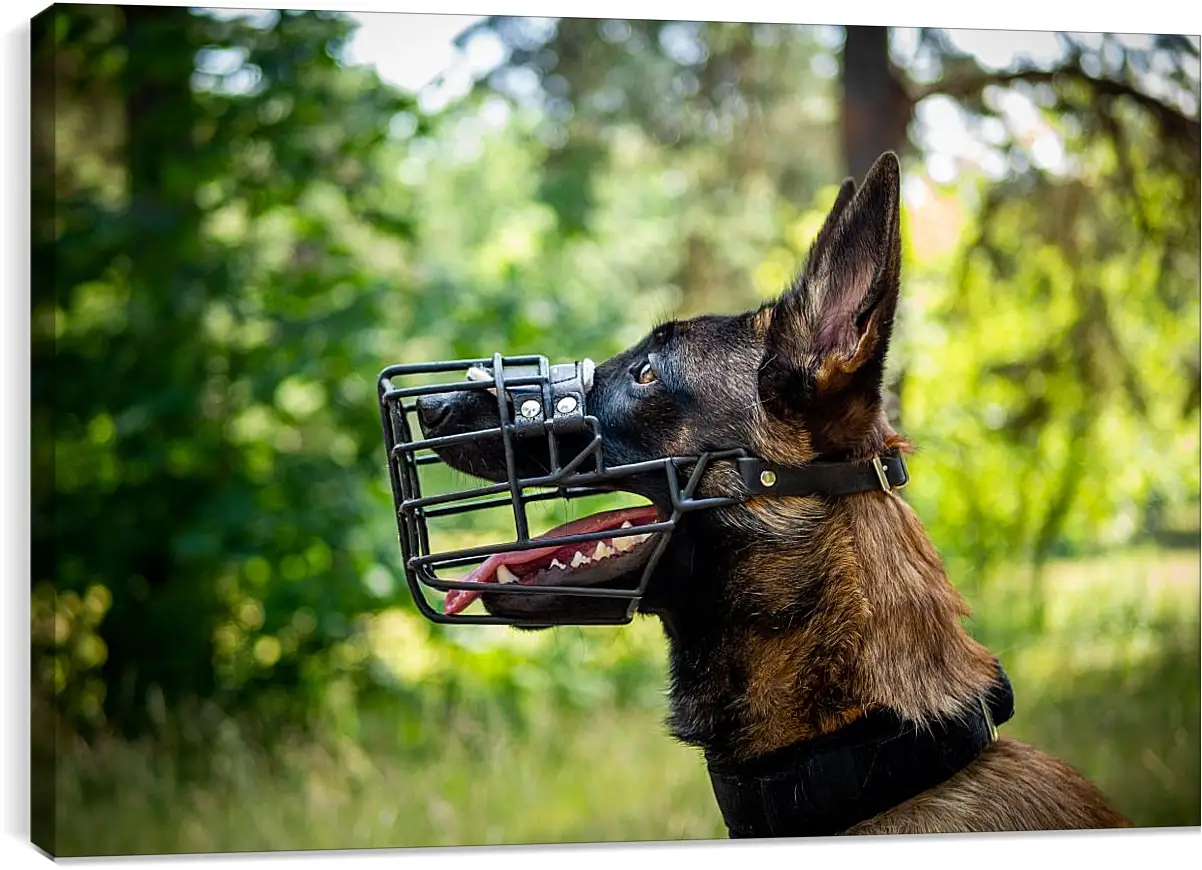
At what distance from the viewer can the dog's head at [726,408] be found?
1857mm

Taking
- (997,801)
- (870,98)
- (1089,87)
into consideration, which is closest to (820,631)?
(997,801)

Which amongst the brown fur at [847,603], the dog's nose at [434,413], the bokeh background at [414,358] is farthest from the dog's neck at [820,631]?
the bokeh background at [414,358]

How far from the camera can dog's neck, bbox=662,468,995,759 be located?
71.9 inches

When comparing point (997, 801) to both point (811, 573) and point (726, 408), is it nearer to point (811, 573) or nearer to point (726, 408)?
point (811, 573)

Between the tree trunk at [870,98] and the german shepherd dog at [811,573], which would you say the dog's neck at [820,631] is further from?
the tree trunk at [870,98]

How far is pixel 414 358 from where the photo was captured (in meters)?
4.99

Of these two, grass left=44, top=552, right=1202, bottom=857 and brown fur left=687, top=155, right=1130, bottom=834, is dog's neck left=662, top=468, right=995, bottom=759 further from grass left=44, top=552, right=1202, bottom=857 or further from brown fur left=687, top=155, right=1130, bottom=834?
grass left=44, top=552, right=1202, bottom=857

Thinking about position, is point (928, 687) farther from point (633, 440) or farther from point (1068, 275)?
point (1068, 275)

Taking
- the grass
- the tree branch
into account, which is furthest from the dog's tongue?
the tree branch

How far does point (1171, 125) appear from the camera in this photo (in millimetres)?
4164

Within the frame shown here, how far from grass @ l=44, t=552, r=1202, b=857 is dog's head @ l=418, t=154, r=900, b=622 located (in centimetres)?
178

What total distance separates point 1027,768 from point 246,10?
3005 mm

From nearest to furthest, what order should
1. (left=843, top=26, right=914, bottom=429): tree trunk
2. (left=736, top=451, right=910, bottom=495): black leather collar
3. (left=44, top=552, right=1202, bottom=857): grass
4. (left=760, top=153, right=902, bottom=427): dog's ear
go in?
(left=760, top=153, right=902, bottom=427): dog's ear < (left=736, top=451, right=910, bottom=495): black leather collar < (left=44, top=552, right=1202, bottom=857): grass < (left=843, top=26, right=914, bottom=429): tree trunk

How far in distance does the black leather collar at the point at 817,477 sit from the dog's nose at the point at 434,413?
1.57 ft
